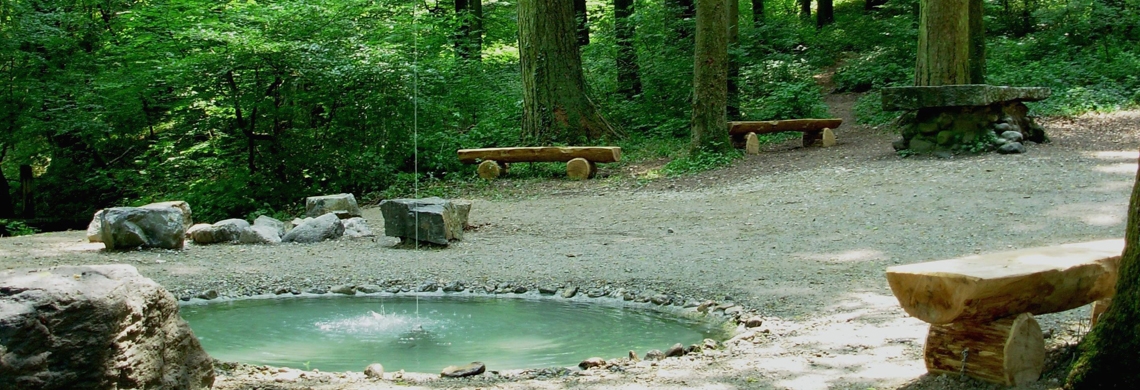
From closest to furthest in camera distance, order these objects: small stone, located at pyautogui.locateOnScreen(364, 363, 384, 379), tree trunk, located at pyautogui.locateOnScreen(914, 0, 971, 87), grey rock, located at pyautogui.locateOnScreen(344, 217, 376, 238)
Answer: small stone, located at pyautogui.locateOnScreen(364, 363, 384, 379) < grey rock, located at pyautogui.locateOnScreen(344, 217, 376, 238) < tree trunk, located at pyautogui.locateOnScreen(914, 0, 971, 87)

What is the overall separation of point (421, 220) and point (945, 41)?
778 centimetres

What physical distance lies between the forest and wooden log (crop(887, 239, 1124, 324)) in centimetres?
1042

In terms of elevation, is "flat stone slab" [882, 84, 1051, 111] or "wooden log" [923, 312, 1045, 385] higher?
"flat stone slab" [882, 84, 1051, 111]

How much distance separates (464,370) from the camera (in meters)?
4.95

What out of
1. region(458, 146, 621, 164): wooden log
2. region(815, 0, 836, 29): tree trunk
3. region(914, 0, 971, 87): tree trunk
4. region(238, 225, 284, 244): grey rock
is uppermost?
region(815, 0, 836, 29): tree trunk

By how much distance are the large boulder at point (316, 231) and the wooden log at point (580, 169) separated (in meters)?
4.81

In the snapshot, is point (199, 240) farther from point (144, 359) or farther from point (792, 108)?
point (792, 108)

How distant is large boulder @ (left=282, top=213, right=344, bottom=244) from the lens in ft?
34.7

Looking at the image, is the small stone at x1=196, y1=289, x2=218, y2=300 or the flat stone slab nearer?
the small stone at x1=196, y1=289, x2=218, y2=300

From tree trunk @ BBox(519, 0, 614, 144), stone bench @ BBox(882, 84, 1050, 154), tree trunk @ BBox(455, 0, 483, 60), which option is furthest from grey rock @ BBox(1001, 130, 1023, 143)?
tree trunk @ BBox(455, 0, 483, 60)

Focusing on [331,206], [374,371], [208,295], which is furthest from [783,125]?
[374,371]

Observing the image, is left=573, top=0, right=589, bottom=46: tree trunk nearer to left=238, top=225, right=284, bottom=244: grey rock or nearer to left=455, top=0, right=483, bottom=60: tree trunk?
left=455, top=0, right=483, bottom=60: tree trunk

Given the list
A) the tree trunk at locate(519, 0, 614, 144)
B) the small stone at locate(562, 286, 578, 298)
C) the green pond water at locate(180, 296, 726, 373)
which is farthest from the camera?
the tree trunk at locate(519, 0, 614, 144)

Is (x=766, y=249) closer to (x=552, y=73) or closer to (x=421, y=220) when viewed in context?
(x=421, y=220)
